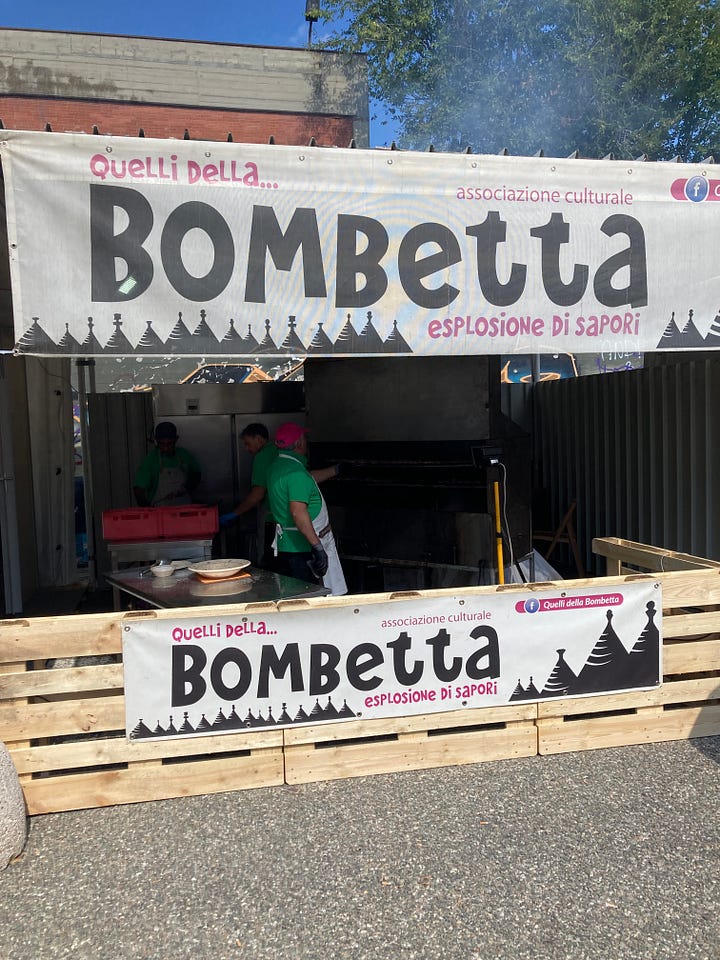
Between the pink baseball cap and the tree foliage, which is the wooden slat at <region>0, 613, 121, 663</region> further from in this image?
the tree foliage

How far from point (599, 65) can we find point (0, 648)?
756 inches

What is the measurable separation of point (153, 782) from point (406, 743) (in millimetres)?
1223

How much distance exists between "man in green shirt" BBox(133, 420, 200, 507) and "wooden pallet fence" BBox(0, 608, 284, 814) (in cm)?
446

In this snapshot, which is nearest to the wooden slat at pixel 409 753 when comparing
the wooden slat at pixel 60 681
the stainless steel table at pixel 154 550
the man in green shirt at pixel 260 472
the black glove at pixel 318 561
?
the wooden slat at pixel 60 681

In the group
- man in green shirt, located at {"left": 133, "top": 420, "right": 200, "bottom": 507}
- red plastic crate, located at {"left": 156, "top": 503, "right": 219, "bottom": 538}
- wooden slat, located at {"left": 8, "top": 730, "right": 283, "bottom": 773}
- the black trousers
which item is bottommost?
wooden slat, located at {"left": 8, "top": 730, "right": 283, "bottom": 773}

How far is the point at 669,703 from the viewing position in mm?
4348

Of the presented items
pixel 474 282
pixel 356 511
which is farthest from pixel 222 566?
pixel 356 511

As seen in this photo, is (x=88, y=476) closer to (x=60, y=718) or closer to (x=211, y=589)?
(x=211, y=589)

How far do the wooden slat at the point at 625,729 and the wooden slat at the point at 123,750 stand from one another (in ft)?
→ 4.64

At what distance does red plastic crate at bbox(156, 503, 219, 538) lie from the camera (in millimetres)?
6559

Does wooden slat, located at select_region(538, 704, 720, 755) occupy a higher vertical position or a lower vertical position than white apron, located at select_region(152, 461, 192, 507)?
lower

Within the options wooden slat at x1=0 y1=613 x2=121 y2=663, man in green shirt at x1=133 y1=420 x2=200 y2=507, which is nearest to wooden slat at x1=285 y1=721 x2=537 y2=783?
wooden slat at x1=0 y1=613 x2=121 y2=663

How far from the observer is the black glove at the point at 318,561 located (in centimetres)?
548

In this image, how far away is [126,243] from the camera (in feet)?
12.9
